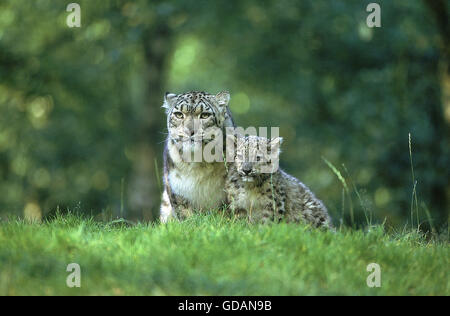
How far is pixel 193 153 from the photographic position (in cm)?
898

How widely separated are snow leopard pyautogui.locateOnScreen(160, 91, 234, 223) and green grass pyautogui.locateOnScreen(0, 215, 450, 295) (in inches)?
73.6

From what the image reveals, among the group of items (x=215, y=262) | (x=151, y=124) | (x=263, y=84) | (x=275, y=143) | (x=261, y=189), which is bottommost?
(x=215, y=262)

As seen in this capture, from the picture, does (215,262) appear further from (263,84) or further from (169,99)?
(263,84)

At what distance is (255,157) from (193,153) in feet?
3.95

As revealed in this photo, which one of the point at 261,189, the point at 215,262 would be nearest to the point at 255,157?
the point at 261,189

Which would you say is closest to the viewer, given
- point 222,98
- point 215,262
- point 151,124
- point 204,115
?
point 215,262

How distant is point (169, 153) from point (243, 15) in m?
10.5

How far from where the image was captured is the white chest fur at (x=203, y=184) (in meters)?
8.83

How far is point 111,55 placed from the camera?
14688 millimetres

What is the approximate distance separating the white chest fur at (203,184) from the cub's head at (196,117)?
0.37 m

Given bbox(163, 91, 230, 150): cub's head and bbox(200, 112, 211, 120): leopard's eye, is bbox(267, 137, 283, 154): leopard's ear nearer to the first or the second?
bbox(163, 91, 230, 150): cub's head

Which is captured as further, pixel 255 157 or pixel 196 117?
pixel 196 117

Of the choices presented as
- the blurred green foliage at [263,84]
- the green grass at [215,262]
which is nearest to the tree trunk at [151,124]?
the blurred green foliage at [263,84]
